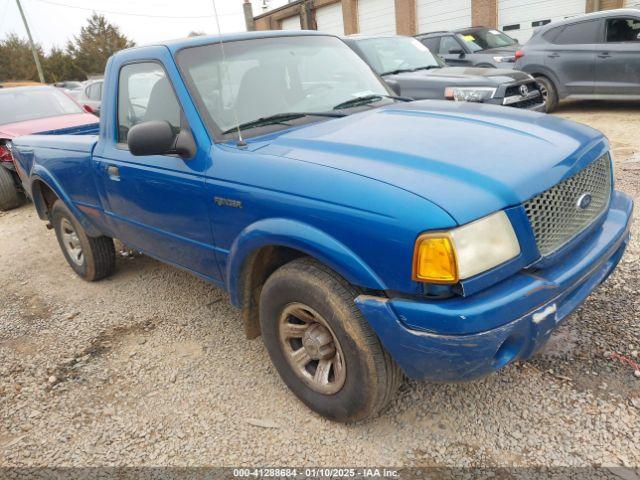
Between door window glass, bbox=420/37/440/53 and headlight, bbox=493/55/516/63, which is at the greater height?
door window glass, bbox=420/37/440/53

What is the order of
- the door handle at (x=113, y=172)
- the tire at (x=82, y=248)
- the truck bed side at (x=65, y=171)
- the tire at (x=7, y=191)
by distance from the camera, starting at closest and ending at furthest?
the door handle at (x=113, y=172), the truck bed side at (x=65, y=171), the tire at (x=82, y=248), the tire at (x=7, y=191)

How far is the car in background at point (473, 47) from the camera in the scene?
1025cm

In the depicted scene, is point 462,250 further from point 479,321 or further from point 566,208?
point 566,208

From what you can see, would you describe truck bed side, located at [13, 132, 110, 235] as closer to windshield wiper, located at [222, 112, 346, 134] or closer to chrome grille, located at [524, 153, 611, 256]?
windshield wiper, located at [222, 112, 346, 134]

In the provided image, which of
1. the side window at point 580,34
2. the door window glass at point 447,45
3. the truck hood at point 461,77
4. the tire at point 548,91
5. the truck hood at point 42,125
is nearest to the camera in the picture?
the truck hood at point 461,77

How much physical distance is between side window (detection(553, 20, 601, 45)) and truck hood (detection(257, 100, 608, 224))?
7306 millimetres

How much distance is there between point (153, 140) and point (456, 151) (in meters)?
1.48

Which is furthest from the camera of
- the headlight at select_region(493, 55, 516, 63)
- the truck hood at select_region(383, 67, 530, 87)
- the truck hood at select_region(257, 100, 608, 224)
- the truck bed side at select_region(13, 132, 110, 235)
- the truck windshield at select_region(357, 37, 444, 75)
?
the headlight at select_region(493, 55, 516, 63)

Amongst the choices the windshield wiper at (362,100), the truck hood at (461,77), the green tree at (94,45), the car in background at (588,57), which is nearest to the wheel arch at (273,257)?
the windshield wiper at (362,100)

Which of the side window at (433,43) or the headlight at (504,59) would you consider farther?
the side window at (433,43)

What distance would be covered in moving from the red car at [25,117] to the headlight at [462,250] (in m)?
6.34

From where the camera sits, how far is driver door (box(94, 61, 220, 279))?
279 centimetres

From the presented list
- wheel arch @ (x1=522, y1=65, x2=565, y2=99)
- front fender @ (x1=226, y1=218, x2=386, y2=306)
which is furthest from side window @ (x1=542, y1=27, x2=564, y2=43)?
front fender @ (x1=226, y1=218, x2=386, y2=306)

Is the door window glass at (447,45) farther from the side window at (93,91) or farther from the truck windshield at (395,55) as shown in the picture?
the side window at (93,91)
